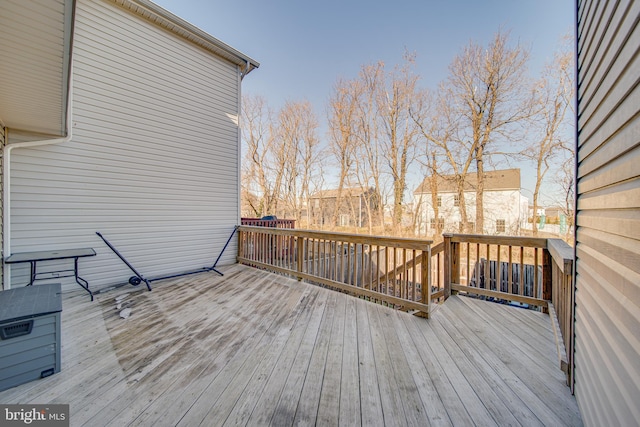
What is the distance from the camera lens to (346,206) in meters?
14.6

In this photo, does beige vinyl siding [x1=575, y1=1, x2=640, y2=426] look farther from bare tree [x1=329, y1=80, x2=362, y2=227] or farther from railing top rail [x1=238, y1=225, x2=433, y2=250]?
bare tree [x1=329, y1=80, x2=362, y2=227]

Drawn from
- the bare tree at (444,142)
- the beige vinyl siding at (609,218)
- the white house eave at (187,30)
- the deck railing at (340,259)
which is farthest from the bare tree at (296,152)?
the beige vinyl siding at (609,218)

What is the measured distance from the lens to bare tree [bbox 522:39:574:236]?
855 centimetres

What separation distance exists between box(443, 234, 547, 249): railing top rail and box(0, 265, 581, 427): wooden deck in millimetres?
828

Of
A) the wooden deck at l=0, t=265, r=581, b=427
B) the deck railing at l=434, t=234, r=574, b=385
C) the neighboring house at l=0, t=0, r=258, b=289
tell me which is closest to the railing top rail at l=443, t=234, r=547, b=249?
the deck railing at l=434, t=234, r=574, b=385

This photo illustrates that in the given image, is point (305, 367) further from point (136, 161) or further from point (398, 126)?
point (398, 126)

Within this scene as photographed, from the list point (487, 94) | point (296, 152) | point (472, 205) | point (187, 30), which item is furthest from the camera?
point (296, 152)

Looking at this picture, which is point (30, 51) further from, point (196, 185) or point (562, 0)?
point (562, 0)

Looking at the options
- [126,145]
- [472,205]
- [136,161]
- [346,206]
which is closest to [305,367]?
[136,161]

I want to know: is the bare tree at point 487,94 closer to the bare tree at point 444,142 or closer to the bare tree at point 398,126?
the bare tree at point 444,142

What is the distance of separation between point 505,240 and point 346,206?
1161 centimetres

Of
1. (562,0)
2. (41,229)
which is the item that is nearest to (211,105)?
(41,229)

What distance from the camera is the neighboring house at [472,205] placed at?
36.0 feet

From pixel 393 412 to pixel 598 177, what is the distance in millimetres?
1686
